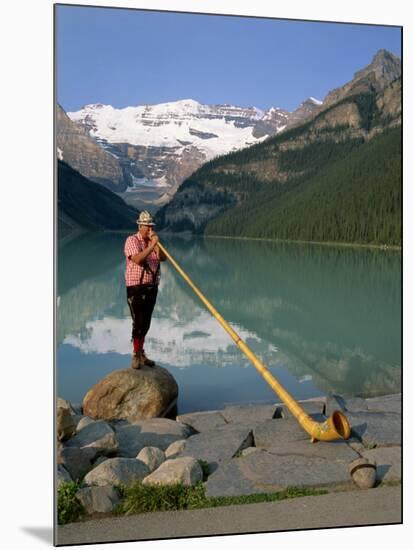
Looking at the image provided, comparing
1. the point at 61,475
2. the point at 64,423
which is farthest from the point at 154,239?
the point at 61,475

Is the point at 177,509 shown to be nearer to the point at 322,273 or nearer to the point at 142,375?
the point at 142,375

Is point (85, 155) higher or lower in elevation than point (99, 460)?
higher

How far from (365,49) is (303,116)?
0.76 m

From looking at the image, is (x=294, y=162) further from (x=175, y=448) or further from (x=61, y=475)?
(x=61, y=475)

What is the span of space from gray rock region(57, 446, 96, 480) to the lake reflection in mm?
653

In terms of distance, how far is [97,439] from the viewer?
531cm

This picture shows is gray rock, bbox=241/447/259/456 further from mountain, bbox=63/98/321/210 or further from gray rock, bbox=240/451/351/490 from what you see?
mountain, bbox=63/98/321/210

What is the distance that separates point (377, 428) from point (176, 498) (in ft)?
6.11

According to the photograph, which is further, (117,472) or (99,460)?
(99,460)

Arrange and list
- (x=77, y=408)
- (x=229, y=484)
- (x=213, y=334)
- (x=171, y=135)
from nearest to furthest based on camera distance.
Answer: (x=229, y=484) < (x=171, y=135) < (x=77, y=408) < (x=213, y=334)

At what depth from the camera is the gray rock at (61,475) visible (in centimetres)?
432

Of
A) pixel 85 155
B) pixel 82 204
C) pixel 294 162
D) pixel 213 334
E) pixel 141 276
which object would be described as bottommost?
pixel 213 334

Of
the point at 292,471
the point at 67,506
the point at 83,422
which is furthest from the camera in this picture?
the point at 83,422

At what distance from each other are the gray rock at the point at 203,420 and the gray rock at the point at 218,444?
0.35m
